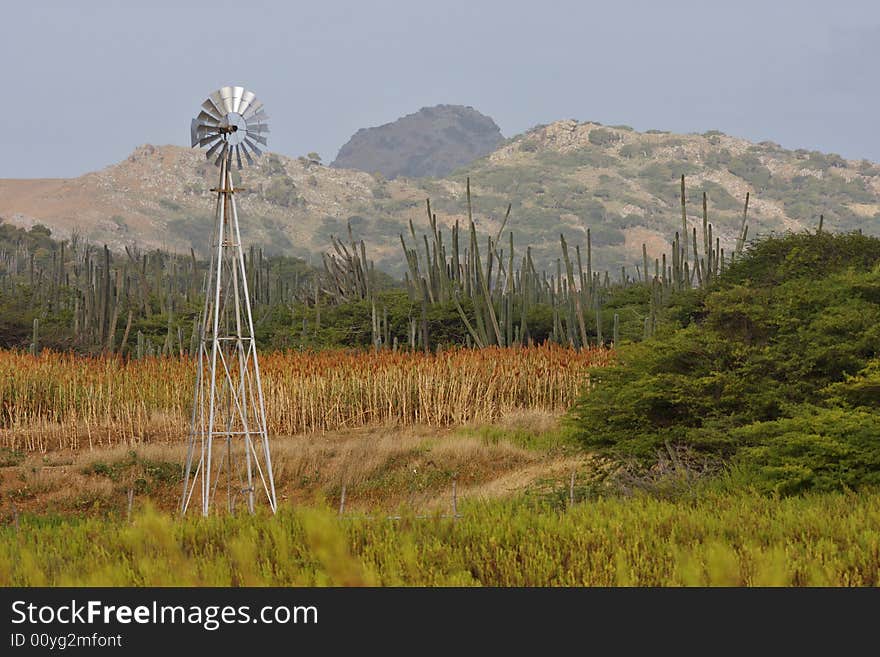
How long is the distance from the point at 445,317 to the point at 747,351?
16338 mm

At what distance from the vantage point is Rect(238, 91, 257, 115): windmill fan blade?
12.9 m

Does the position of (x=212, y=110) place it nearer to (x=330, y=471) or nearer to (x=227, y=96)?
(x=227, y=96)

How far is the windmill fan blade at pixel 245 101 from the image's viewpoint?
1291 centimetres

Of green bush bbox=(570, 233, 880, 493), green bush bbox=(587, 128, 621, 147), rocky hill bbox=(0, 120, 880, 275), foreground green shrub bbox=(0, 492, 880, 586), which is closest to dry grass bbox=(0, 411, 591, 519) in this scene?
green bush bbox=(570, 233, 880, 493)

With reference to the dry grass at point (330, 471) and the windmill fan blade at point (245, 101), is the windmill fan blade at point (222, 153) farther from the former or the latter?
the dry grass at point (330, 471)

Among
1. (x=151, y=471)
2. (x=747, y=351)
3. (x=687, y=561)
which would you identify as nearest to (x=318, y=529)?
(x=687, y=561)

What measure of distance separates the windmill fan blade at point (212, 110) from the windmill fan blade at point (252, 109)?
0.31 meters

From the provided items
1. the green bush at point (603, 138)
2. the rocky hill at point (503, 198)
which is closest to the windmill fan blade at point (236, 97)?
the rocky hill at point (503, 198)

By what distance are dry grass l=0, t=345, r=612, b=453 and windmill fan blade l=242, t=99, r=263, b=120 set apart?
8.12 metres

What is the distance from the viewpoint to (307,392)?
67.9 feet

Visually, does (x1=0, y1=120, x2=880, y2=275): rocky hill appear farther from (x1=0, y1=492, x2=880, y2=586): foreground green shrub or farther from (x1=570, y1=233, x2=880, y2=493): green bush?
(x1=0, y1=492, x2=880, y2=586): foreground green shrub

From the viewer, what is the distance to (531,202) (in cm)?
13512

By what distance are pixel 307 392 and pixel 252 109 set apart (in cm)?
860

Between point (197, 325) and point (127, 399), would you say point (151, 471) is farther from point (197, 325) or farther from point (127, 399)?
point (197, 325)
